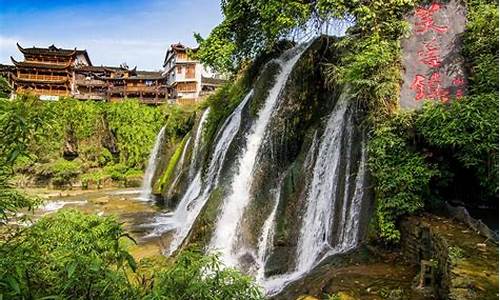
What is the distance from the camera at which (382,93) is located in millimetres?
7105

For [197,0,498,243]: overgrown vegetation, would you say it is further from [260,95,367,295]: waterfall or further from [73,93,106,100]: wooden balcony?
[73,93,106,100]: wooden balcony

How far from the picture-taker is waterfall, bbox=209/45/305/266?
27.7 ft

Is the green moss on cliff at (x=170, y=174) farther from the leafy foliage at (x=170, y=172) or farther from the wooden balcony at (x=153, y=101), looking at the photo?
the wooden balcony at (x=153, y=101)

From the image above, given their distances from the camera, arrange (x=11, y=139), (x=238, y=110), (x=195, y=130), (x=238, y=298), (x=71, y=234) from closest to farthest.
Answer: (x=11, y=139) < (x=238, y=298) < (x=71, y=234) < (x=238, y=110) < (x=195, y=130)

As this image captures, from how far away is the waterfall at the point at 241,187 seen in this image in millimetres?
8453

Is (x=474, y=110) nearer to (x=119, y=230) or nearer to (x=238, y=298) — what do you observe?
(x=238, y=298)

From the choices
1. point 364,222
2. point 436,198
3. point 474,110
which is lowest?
point 364,222

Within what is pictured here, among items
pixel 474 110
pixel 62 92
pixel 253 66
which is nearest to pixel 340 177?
pixel 474 110

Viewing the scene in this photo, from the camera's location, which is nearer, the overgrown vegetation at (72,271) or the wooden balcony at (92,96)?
the overgrown vegetation at (72,271)

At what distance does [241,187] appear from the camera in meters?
9.52

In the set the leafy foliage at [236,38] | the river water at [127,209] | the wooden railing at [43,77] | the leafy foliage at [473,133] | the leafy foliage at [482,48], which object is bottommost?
the river water at [127,209]

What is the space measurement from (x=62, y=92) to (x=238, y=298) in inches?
1429

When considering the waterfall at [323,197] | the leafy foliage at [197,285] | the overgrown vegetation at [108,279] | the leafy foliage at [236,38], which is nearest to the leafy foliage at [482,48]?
the waterfall at [323,197]

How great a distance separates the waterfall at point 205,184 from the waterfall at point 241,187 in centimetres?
108
